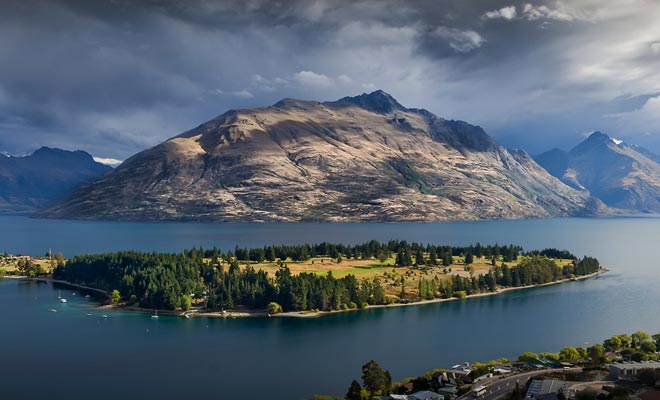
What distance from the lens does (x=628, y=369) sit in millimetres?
80250

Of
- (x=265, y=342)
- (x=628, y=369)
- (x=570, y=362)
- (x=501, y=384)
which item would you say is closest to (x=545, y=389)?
(x=501, y=384)

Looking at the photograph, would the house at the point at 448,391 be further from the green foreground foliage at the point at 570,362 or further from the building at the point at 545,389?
the building at the point at 545,389

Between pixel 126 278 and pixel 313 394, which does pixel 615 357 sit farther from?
pixel 126 278

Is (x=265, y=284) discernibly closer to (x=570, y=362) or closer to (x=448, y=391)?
(x=448, y=391)

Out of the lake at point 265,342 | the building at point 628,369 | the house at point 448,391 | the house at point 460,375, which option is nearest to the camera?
the house at point 448,391

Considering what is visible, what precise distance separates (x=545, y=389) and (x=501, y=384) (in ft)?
27.1

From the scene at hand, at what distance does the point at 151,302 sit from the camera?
506ft

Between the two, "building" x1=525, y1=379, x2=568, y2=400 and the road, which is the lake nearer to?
the road

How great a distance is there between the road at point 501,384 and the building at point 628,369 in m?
7.78

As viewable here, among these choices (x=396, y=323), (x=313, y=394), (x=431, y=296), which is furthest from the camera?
(x=431, y=296)

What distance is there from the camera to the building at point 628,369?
79.5 metres

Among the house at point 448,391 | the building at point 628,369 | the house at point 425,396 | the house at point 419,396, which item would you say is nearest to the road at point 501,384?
the house at point 448,391

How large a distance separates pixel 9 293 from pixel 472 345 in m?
149

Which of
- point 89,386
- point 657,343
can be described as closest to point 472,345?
point 657,343
